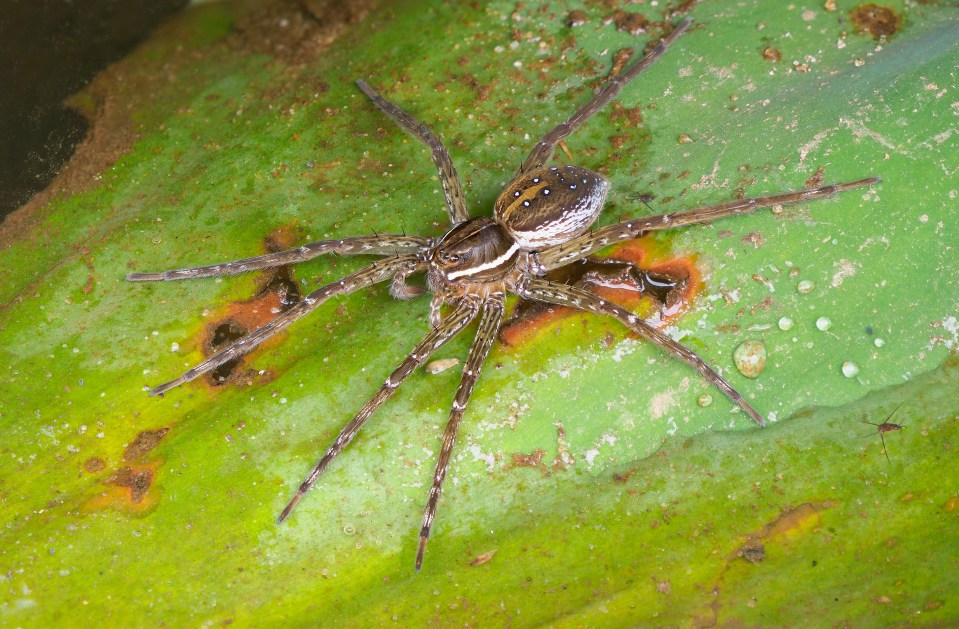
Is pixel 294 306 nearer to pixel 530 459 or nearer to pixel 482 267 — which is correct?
pixel 482 267

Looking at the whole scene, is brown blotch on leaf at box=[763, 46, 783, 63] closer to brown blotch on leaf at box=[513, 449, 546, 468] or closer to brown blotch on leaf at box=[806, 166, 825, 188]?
brown blotch on leaf at box=[806, 166, 825, 188]

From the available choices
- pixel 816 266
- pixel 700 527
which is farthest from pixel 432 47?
pixel 700 527

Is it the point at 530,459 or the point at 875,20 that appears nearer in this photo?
the point at 530,459

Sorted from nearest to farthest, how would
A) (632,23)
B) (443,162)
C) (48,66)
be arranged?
(443,162)
(632,23)
(48,66)

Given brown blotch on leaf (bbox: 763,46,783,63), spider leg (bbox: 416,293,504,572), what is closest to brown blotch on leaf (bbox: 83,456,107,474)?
spider leg (bbox: 416,293,504,572)

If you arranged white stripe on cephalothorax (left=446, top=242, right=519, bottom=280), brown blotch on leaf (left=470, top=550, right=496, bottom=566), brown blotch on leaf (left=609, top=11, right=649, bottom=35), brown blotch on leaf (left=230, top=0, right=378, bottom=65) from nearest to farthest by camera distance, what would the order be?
brown blotch on leaf (left=470, top=550, right=496, bottom=566), white stripe on cephalothorax (left=446, top=242, right=519, bottom=280), brown blotch on leaf (left=609, top=11, right=649, bottom=35), brown blotch on leaf (left=230, top=0, right=378, bottom=65)

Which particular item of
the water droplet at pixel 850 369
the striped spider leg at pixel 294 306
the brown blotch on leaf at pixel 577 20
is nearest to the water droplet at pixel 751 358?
the water droplet at pixel 850 369

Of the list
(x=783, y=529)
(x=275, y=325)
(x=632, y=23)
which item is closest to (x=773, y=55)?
(x=632, y=23)

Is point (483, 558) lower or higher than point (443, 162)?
lower
